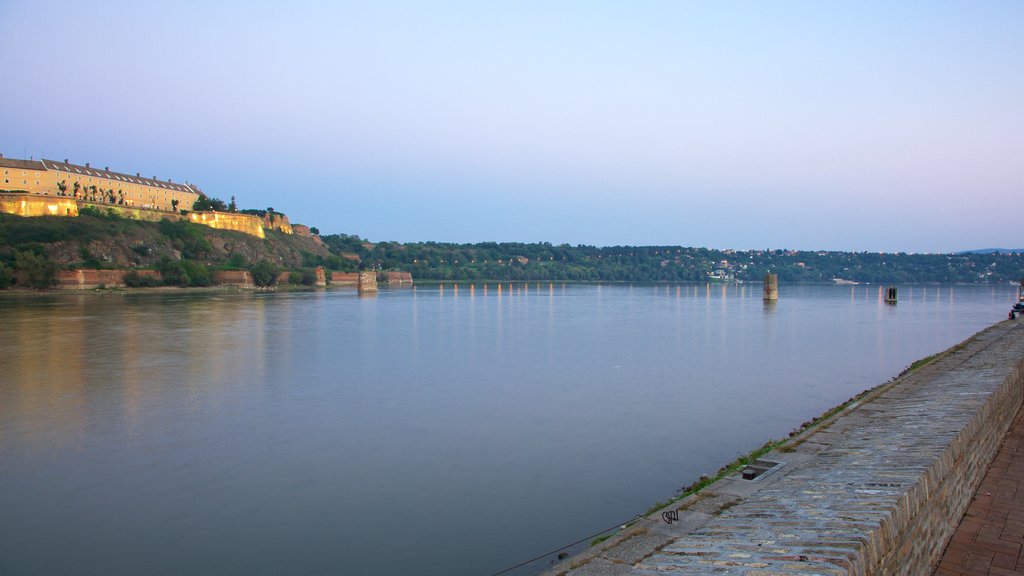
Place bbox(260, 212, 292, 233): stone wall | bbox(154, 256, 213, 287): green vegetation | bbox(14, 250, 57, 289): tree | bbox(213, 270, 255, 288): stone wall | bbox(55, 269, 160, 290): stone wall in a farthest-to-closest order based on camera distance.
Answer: bbox(260, 212, 292, 233): stone wall < bbox(213, 270, 255, 288): stone wall < bbox(154, 256, 213, 287): green vegetation < bbox(55, 269, 160, 290): stone wall < bbox(14, 250, 57, 289): tree

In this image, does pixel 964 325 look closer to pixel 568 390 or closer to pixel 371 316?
pixel 568 390

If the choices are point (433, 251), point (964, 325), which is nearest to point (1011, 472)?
point (964, 325)

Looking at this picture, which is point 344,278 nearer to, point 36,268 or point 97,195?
point 97,195

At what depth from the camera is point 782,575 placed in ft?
10.7

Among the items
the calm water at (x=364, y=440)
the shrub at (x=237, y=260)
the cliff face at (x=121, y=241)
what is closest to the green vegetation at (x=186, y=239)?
the cliff face at (x=121, y=241)

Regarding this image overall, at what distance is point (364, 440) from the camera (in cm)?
1017

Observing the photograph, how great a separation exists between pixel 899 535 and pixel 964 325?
33682mm

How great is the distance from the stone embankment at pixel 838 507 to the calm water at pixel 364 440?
5.75 ft

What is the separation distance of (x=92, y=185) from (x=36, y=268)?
27.8 meters

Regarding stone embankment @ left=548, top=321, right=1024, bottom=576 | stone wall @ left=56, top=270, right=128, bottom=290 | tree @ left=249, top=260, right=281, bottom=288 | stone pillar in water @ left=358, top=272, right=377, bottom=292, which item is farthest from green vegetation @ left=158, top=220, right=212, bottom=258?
stone embankment @ left=548, top=321, right=1024, bottom=576

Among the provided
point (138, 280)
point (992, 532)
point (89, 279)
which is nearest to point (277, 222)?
point (138, 280)

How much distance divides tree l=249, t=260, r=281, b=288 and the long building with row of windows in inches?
726

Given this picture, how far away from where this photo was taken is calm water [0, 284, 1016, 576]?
21.1 ft

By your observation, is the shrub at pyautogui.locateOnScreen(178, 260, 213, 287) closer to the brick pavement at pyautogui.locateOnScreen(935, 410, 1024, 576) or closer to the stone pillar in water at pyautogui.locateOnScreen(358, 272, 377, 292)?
the stone pillar in water at pyautogui.locateOnScreen(358, 272, 377, 292)
